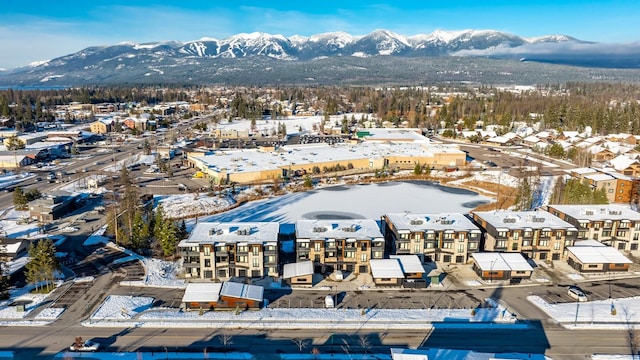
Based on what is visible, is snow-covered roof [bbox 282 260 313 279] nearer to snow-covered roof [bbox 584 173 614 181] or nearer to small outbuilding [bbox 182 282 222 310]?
small outbuilding [bbox 182 282 222 310]

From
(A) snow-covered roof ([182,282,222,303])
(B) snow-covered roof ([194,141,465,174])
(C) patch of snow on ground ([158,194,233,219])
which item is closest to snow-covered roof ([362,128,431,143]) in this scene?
(B) snow-covered roof ([194,141,465,174])

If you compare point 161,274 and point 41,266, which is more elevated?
point 41,266

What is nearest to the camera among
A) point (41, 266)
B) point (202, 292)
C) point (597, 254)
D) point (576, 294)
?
point (202, 292)

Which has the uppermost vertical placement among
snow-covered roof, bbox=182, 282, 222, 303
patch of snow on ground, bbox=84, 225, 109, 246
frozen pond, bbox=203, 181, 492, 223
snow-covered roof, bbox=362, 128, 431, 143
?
snow-covered roof, bbox=362, 128, 431, 143

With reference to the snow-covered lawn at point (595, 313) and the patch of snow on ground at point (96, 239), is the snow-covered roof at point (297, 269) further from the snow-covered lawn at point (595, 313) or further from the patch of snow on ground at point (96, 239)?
the patch of snow on ground at point (96, 239)

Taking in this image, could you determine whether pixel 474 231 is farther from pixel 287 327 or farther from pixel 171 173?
pixel 171 173

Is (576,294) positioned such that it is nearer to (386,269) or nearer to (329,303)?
(386,269)

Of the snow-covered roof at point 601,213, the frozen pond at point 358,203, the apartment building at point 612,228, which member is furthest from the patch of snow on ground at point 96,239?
the snow-covered roof at point 601,213

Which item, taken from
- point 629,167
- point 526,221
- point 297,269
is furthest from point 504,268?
point 629,167
